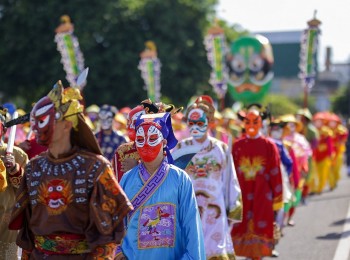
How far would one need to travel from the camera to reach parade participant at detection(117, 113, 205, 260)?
242 inches

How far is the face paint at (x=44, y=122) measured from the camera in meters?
5.01

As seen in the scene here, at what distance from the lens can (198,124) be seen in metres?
8.86


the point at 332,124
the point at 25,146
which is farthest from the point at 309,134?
the point at 25,146

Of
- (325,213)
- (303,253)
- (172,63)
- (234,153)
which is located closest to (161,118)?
(234,153)

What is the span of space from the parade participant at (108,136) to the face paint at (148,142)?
581cm

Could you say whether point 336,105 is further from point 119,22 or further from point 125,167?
point 125,167

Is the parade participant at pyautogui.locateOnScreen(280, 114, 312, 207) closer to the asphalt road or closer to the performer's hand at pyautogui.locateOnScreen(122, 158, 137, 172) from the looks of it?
the asphalt road

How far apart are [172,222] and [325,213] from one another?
35.8 ft

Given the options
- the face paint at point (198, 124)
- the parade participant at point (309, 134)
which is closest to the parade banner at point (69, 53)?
the parade participant at point (309, 134)

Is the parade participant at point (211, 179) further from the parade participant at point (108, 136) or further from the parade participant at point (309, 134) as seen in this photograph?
the parade participant at point (309, 134)

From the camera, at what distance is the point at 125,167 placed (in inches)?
311

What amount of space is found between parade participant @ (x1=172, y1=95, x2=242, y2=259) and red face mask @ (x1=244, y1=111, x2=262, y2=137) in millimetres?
1548

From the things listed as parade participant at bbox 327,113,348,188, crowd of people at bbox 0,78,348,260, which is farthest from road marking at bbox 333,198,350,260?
parade participant at bbox 327,113,348,188

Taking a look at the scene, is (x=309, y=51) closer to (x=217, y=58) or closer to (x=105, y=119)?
(x=217, y=58)
